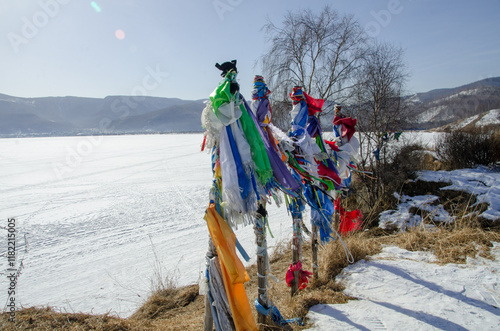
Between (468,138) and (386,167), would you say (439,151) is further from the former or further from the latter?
(386,167)

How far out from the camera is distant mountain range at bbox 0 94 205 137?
118500mm

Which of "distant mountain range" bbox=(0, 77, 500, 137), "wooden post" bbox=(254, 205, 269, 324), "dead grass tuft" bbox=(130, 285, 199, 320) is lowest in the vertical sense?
"dead grass tuft" bbox=(130, 285, 199, 320)

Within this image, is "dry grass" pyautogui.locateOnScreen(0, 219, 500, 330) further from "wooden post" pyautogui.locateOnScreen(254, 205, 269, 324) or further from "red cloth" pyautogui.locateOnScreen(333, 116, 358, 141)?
"red cloth" pyautogui.locateOnScreen(333, 116, 358, 141)

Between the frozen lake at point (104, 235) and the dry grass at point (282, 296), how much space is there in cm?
47

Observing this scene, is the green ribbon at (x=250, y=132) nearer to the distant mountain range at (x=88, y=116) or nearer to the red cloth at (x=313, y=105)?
the red cloth at (x=313, y=105)

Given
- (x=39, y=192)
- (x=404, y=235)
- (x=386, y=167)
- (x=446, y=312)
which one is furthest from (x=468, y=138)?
(x=39, y=192)

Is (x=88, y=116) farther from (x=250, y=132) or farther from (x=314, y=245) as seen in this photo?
(x=250, y=132)

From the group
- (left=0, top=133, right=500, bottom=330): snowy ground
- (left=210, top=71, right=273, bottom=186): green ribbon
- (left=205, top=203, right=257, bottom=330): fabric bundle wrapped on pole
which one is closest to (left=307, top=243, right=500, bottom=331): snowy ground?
(left=0, top=133, right=500, bottom=330): snowy ground

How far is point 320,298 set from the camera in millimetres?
3078

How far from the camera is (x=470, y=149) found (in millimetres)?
10453

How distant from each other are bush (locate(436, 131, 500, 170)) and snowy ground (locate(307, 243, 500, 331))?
8.45 meters

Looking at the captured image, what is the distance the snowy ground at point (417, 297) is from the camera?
2.57 metres

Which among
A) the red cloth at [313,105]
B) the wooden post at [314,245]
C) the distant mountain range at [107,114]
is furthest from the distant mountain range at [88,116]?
the red cloth at [313,105]

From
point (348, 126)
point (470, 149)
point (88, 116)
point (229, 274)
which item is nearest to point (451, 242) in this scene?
point (348, 126)
